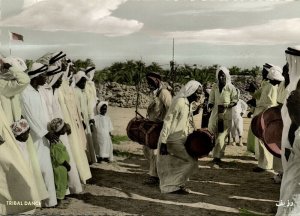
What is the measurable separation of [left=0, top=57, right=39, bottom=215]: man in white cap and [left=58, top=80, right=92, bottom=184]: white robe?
1304mm

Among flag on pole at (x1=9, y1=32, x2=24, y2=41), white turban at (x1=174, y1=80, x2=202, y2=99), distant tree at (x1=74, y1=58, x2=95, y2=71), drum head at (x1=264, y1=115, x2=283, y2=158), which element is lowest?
drum head at (x1=264, y1=115, x2=283, y2=158)

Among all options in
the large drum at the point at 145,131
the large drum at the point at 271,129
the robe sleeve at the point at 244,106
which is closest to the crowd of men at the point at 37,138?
the large drum at the point at 145,131

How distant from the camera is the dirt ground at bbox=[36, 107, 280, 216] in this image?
20.6 feet

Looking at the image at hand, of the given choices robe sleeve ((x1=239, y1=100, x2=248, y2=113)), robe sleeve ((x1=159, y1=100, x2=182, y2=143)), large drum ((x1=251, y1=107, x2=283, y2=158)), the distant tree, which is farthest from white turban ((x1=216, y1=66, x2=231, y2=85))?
the distant tree

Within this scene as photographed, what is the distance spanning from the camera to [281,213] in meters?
4.99

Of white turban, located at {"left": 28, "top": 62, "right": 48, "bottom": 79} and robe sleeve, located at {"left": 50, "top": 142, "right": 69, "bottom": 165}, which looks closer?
white turban, located at {"left": 28, "top": 62, "right": 48, "bottom": 79}

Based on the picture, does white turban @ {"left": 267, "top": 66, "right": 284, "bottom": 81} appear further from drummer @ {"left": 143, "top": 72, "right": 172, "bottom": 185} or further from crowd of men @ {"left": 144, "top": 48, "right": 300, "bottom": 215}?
drummer @ {"left": 143, "top": 72, "right": 172, "bottom": 185}

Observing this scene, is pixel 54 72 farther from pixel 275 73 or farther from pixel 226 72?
pixel 275 73

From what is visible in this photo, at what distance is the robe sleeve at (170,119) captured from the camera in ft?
21.9

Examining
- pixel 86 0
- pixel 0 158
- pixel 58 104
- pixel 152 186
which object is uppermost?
pixel 86 0

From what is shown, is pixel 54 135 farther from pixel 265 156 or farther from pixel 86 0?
pixel 265 156

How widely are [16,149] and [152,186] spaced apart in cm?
220

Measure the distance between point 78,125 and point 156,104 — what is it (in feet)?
4.16

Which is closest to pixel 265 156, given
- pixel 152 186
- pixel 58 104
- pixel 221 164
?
pixel 221 164
